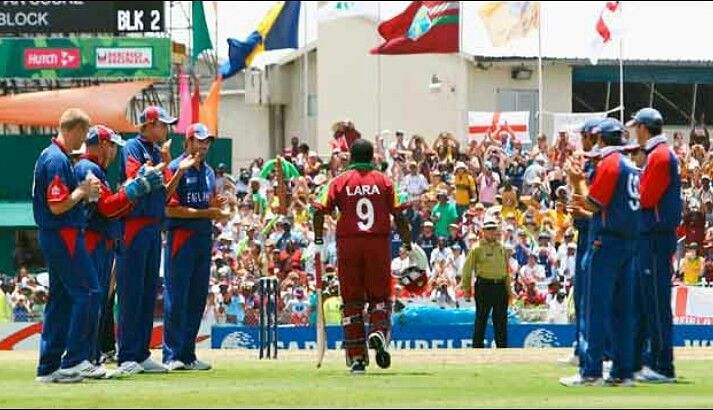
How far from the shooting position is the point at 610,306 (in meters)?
16.2

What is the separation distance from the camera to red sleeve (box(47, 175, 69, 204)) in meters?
16.4

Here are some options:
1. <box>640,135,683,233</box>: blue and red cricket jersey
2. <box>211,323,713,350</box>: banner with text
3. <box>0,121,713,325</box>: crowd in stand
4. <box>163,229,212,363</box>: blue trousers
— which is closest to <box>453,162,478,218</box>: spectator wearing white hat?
<box>0,121,713,325</box>: crowd in stand

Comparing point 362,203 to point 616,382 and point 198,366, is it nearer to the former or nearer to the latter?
point 198,366

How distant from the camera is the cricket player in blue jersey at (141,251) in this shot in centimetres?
1809

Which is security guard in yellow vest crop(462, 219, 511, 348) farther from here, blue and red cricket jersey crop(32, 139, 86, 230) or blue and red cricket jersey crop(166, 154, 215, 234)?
blue and red cricket jersey crop(32, 139, 86, 230)

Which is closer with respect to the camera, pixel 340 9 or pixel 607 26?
pixel 607 26

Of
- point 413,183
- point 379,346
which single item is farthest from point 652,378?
point 413,183

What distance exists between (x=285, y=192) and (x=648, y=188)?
792 inches

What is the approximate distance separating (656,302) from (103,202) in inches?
190

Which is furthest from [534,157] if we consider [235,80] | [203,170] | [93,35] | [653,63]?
[235,80]

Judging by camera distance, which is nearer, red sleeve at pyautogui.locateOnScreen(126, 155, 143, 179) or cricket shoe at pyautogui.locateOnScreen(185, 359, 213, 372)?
red sleeve at pyautogui.locateOnScreen(126, 155, 143, 179)

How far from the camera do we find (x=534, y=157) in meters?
37.1

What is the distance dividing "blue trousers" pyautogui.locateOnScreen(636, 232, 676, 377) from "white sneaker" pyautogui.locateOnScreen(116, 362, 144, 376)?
14.8 feet

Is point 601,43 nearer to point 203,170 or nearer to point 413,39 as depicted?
point 413,39
